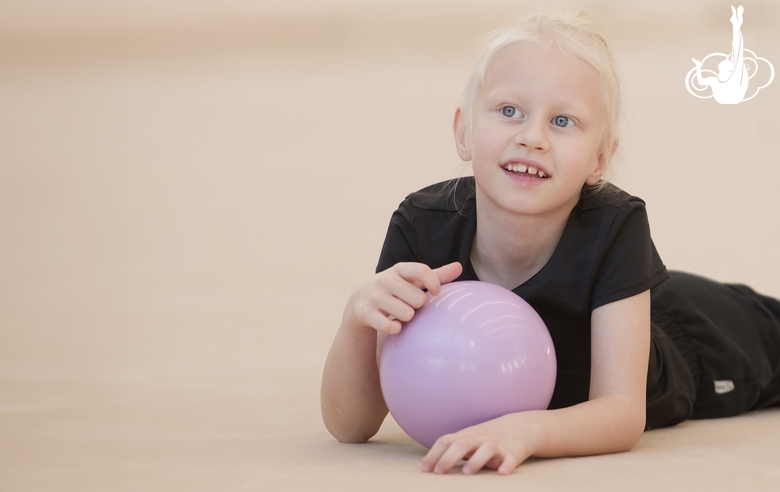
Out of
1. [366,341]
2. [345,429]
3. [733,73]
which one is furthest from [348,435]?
[733,73]

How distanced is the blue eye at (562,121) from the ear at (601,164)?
14 cm

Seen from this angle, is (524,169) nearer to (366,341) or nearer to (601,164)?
(601,164)

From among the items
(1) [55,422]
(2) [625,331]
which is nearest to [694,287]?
(2) [625,331]

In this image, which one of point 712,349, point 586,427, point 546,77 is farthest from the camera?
point 712,349

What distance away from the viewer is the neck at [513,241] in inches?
Answer: 58.6

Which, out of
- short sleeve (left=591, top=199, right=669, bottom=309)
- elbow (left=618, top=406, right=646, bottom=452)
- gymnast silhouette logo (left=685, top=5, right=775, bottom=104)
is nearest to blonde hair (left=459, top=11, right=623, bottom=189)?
short sleeve (left=591, top=199, right=669, bottom=309)

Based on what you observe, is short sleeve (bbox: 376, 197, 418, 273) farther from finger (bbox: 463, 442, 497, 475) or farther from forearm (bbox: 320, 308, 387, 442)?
finger (bbox: 463, 442, 497, 475)

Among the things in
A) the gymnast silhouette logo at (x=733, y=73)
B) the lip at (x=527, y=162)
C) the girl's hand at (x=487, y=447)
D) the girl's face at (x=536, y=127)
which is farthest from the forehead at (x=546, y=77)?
the gymnast silhouette logo at (x=733, y=73)

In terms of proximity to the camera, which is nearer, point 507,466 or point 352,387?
point 507,466

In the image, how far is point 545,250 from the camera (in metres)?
1.52

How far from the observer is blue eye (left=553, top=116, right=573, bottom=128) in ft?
4.61

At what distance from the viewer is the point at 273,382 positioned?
2195 millimetres

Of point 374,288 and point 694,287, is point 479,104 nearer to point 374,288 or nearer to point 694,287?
point 374,288

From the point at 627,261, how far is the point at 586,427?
0.30m
